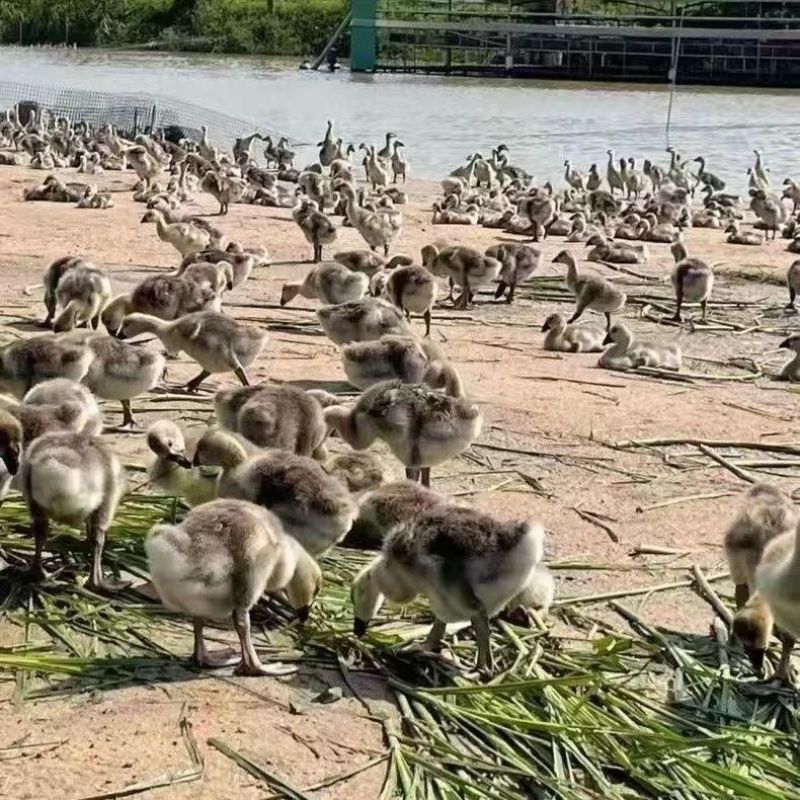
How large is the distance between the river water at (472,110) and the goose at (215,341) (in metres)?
25.6

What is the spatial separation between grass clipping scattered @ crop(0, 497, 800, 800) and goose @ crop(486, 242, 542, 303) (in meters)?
9.07

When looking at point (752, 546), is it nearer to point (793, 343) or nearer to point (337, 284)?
point (793, 343)

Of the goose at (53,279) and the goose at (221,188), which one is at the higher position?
the goose at (53,279)

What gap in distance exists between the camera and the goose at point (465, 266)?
569 inches

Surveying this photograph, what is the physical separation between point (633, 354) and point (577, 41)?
6568 centimetres

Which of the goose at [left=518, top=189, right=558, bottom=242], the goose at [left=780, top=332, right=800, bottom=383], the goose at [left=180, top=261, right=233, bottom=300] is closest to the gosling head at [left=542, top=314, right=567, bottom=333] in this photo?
the goose at [left=780, top=332, right=800, bottom=383]

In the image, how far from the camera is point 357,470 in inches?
299

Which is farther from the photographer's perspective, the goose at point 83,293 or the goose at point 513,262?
the goose at point 513,262

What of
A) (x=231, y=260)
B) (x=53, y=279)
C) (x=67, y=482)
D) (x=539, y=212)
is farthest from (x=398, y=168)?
(x=67, y=482)

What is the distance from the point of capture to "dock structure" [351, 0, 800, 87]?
71125 millimetres

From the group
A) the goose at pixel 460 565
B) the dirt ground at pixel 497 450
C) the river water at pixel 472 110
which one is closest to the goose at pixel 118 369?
the dirt ground at pixel 497 450

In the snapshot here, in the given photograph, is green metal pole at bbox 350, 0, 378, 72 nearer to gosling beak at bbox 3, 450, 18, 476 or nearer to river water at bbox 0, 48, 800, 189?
river water at bbox 0, 48, 800, 189

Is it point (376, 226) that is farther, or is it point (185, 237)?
point (376, 226)

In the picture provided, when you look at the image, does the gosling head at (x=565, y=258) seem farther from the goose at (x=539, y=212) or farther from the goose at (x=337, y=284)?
the goose at (x=539, y=212)
